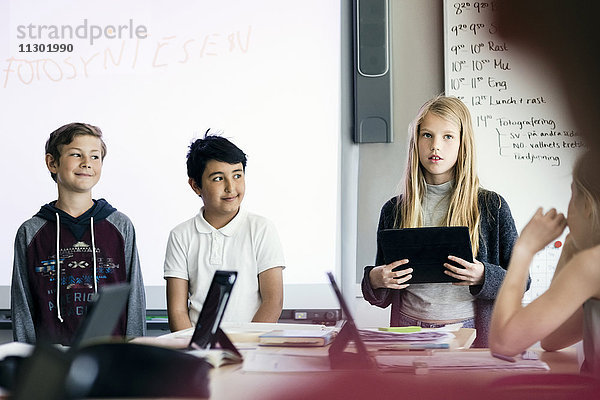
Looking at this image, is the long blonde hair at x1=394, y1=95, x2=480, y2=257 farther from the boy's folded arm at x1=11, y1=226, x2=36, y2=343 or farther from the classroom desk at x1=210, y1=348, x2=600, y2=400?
the boy's folded arm at x1=11, y1=226, x2=36, y2=343

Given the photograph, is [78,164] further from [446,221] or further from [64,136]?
[446,221]

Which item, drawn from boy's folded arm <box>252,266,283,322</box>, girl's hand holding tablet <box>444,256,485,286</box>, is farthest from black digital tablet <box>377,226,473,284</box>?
boy's folded arm <box>252,266,283,322</box>

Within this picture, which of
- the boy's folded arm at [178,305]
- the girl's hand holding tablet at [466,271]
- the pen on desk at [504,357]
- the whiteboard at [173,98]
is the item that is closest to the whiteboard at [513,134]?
the whiteboard at [173,98]

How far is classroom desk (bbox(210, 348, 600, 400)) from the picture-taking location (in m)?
0.42

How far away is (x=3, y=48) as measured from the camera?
114 inches

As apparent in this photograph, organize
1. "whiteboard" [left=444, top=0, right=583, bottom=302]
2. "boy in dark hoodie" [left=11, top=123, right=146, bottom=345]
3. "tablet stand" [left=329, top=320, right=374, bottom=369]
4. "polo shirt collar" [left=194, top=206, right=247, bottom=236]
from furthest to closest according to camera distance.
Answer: "whiteboard" [left=444, top=0, right=583, bottom=302] < "boy in dark hoodie" [left=11, top=123, right=146, bottom=345] < "polo shirt collar" [left=194, top=206, right=247, bottom=236] < "tablet stand" [left=329, top=320, right=374, bottom=369]

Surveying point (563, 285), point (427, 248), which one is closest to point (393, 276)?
point (427, 248)

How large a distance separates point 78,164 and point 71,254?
1.07 ft

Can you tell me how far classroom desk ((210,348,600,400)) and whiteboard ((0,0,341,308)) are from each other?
5.60ft

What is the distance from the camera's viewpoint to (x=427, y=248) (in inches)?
71.8

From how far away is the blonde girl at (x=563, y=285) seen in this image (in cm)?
93

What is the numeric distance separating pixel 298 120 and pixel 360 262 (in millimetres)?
649

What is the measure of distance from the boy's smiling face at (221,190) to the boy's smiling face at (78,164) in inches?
19.2

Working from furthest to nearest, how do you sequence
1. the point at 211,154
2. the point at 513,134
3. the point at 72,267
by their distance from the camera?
the point at 513,134 → the point at 72,267 → the point at 211,154
